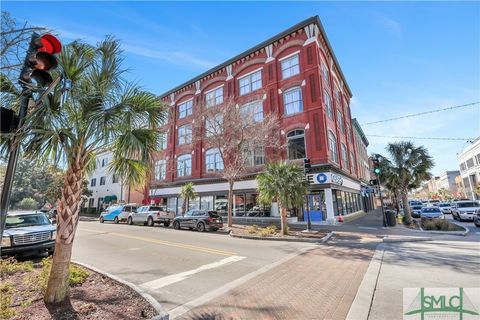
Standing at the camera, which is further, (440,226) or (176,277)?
(440,226)

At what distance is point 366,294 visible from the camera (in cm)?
549

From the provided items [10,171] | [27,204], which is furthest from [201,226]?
[27,204]

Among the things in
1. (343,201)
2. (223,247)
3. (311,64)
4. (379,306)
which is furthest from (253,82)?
(379,306)

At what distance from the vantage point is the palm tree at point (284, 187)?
14.9m

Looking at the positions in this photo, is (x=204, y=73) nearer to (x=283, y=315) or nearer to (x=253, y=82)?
(x=253, y=82)

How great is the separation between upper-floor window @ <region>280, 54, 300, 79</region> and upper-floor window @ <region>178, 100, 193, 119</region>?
14341 millimetres

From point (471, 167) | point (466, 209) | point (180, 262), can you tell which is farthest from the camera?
point (471, 167)

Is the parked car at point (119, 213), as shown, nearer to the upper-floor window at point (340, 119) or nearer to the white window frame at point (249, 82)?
the white window frame at point (249, 82)

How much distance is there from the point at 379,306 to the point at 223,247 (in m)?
7.59

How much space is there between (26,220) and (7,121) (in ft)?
30.2

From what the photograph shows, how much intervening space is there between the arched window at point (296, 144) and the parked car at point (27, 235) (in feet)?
62.2

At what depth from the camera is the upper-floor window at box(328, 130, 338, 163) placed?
23434 mm

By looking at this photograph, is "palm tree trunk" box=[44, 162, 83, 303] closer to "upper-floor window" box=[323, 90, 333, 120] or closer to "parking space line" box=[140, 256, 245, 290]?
"parking space line" box=[140, 256, 245, 290]

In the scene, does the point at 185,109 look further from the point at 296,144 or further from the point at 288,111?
the point at 296,144
